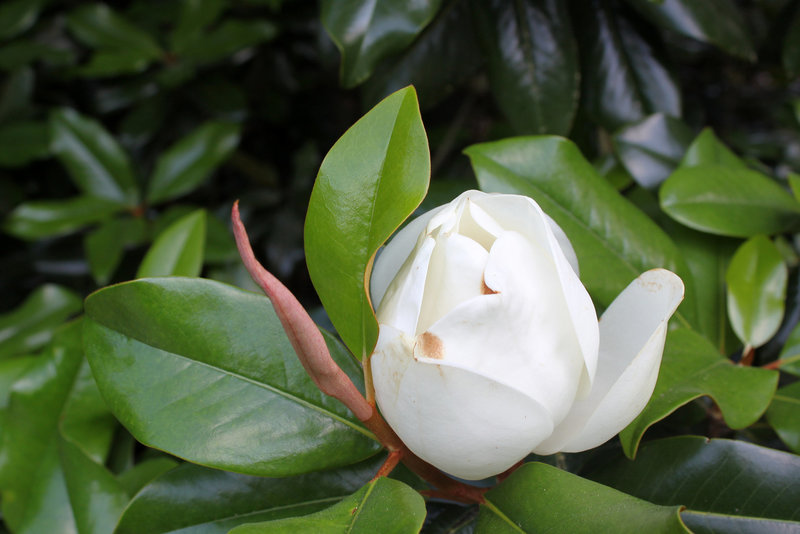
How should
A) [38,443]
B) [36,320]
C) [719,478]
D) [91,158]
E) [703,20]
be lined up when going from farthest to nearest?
[91,158], [36,320], [703,20], [38,443], [719,478]

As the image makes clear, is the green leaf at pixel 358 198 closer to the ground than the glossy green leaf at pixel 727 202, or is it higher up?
higher up

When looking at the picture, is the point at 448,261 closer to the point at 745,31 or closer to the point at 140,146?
the point at 745,31

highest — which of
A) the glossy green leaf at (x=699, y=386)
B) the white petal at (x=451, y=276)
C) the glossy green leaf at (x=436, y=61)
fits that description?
the white petal at (x=451, y=276)

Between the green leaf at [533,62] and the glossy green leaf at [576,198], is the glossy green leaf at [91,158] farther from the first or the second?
the glossy green leaf at [576,198]

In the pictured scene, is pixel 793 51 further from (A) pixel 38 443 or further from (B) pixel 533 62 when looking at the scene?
(A) pixel 38 443

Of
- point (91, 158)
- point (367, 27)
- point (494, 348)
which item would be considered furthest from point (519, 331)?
point (91, 158)

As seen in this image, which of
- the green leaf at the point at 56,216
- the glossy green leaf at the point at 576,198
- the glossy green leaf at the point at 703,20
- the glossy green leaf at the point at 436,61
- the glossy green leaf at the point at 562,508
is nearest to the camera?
the glossy green leaf at the point at 562,508

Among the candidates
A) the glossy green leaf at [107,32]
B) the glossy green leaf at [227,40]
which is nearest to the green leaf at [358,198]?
the glossy green leaf at [227,40]

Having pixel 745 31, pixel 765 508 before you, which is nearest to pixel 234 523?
pixel 765 508
